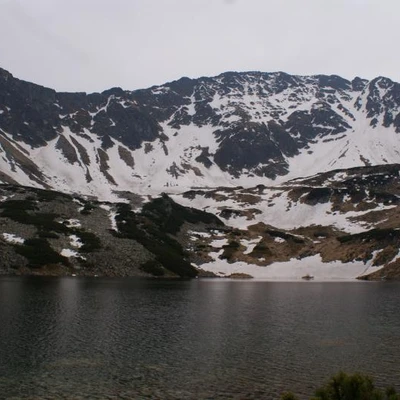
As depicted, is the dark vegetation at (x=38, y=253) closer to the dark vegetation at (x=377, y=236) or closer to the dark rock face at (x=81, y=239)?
the dark rock face at (x=81, y=239)

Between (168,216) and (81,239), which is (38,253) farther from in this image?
(168,216)

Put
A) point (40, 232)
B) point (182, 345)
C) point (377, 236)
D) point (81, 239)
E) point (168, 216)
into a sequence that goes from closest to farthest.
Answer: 1. point (182, 345)
2. point (40, 232)
3. point (81, 239)
4. point (377, 236)
5. point (168, 216)

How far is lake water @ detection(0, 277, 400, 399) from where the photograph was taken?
3030 cm

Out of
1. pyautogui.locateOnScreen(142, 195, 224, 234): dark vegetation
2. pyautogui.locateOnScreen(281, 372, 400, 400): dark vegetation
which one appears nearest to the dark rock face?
pyautogui.locateOnScreen(142, 195, 224, 234): dark vegetation

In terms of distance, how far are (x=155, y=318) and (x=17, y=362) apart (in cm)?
2316

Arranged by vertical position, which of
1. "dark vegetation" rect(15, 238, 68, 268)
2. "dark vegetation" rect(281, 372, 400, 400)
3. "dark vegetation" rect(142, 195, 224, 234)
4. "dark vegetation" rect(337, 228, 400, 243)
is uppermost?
"dark vegetation" rect(142, 195, 224, 234)

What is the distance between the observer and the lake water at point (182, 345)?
3030 cm

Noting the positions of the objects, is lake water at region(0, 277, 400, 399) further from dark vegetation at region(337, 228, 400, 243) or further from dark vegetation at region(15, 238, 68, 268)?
dark vegetation at region(337, 228, 400, 243)

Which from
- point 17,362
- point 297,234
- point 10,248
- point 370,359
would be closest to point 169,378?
point 17,362

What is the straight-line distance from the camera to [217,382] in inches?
1228

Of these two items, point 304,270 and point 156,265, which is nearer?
point 156,265

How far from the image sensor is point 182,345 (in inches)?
1671

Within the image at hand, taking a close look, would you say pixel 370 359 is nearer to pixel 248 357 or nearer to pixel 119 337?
pixel 248 357

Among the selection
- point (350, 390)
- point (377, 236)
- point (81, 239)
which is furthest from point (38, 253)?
point (350, 390)
